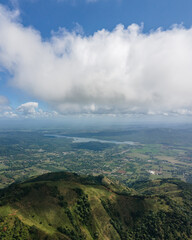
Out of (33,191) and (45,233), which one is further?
(33,191)

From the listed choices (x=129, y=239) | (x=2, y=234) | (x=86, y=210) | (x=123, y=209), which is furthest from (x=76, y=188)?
(x=2, y=234)

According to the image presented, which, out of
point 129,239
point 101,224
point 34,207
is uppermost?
point 34,207

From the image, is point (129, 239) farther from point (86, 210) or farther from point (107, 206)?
point (86, 210)

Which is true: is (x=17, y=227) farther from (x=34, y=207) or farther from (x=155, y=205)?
(x=155, y=205)

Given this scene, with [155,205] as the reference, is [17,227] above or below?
above

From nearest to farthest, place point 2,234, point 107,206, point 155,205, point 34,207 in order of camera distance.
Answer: point 2,234, point 34,207, point 107,206, point 155,205

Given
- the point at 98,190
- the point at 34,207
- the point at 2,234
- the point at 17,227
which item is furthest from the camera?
the point at 98,190

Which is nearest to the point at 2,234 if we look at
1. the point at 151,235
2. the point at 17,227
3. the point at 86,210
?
the point at 17,227
